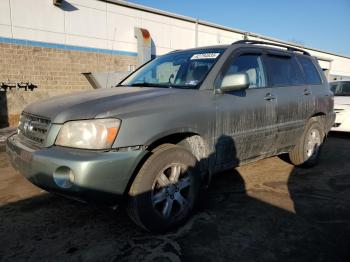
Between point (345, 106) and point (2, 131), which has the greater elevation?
point (345, 106)

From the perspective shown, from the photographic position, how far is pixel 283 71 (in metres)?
4.56

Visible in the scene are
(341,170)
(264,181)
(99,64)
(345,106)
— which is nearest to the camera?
(264,181)

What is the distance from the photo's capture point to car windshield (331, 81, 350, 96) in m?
9.05

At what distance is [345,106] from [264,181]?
4.80 metres

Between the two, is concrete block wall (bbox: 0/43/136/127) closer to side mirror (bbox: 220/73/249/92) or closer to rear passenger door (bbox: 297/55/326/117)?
rear passenger door (bbox: 297/55/326/117)

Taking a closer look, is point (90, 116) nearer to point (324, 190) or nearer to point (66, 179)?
point (66, 179)

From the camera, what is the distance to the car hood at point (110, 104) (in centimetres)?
265

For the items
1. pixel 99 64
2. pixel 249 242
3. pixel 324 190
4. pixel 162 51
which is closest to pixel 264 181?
pixel 324 190

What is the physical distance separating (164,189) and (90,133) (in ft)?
2.80

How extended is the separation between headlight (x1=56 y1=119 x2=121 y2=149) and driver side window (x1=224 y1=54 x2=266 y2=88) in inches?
68.7

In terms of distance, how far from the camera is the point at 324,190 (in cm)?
417

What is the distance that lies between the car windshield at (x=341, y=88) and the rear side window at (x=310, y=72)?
4.30 meters

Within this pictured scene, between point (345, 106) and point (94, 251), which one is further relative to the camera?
point (345, 106)

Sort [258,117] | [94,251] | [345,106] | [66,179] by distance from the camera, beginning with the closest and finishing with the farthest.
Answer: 1. [66,179]
2. [94,251]
3. [258,117]
4. [345,106]
